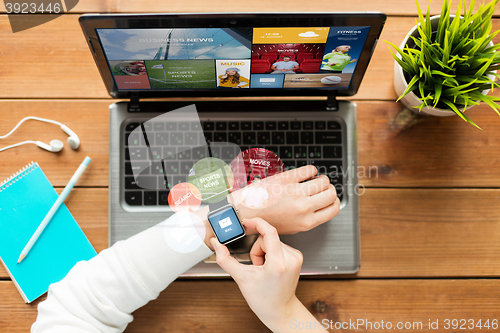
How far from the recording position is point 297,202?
0.64 meters

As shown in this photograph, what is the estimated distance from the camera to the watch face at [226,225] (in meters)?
0.59

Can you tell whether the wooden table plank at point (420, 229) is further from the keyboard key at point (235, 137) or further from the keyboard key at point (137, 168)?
the keyboard key at point (235, 137)

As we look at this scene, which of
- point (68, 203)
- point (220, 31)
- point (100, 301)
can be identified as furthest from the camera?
point (68, 203)

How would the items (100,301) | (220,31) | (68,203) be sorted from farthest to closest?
(68,203)
(100,301)
(220,31)

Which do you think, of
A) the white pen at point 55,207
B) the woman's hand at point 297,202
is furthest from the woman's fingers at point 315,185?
the white pen at point 55,207

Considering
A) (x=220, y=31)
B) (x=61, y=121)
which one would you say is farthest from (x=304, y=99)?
(x=61, y=121)

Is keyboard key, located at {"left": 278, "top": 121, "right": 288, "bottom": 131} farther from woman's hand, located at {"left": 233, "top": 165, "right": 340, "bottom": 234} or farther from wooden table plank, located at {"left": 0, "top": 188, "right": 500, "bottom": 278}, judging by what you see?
wooden table plank, located at {"left": 0, "top": 188, "right": 500, "bottom": 278}

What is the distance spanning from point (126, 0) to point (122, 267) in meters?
0.58

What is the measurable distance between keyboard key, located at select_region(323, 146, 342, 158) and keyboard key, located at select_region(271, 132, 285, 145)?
0.29ft

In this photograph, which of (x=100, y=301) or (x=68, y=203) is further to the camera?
(x=68, y=203)

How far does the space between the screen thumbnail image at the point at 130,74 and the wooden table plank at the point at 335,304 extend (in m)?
0.42

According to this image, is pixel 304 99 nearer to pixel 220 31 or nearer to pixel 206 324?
pixel 220 31

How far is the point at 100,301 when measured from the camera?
1.94ft

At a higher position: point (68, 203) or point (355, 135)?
point (355, 135)
